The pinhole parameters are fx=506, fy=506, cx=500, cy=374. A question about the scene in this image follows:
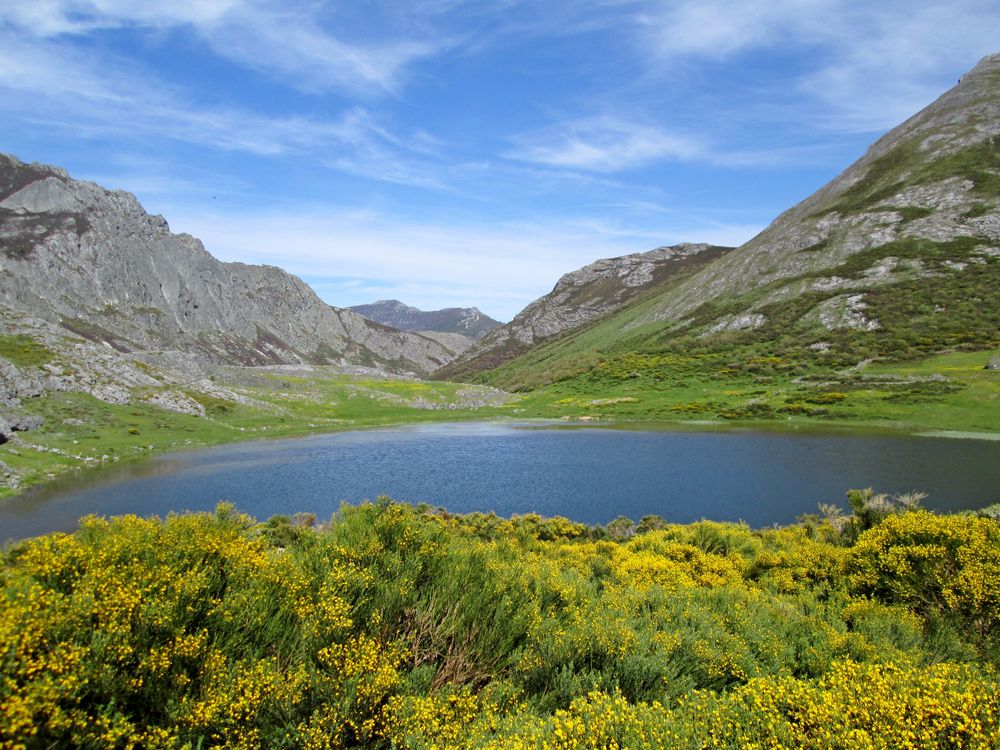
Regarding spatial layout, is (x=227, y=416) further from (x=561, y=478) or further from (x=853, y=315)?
(x=853, y=315)

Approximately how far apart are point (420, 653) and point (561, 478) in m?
38.1

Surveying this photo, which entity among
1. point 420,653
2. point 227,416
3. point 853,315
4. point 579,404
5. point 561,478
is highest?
point 853,315

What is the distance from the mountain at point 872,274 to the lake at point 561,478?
181ft

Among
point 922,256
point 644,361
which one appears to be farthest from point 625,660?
point 922,256

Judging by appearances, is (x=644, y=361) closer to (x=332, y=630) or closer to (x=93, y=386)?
(x=93, y=386)

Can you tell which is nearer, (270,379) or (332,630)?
(332,630)

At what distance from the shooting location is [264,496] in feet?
133

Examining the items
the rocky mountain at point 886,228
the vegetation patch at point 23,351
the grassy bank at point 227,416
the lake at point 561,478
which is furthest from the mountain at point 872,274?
the vegetation patch at point 23,351

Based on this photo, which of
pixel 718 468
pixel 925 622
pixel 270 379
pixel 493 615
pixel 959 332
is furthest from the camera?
pixel 270 379

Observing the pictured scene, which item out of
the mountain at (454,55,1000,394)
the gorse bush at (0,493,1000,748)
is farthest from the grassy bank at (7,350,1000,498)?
the gorse bush at (0,493,1000,748)

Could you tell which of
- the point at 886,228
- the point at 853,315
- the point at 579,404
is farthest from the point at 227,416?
the point at 886,228

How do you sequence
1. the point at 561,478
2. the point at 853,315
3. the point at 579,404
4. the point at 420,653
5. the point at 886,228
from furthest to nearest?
the point at 886,228 < the point at 853,315 < the point at 579,404 < the point at 561,478 < the point at 420,653

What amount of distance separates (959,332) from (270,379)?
131243 millimetres

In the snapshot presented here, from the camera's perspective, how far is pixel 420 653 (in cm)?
774
